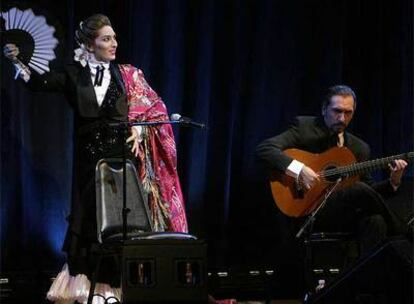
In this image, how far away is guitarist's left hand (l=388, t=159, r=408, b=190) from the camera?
193 inches

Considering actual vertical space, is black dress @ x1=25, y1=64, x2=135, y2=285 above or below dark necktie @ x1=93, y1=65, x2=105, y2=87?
below

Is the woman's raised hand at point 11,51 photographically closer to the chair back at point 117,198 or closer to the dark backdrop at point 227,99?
the dark backdrop at point 227,99

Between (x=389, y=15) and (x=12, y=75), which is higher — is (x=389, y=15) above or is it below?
above

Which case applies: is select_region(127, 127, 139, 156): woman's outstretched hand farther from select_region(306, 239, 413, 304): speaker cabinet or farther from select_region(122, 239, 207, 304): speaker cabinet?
select_region(306, 239, 413, 304): speaker cabinet

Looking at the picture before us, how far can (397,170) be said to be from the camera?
4.93 metres

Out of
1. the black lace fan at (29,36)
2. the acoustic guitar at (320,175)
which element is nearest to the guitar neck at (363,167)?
the acoustic guitar at (320,175)

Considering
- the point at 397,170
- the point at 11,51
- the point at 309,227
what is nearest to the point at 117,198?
the point at 11,51

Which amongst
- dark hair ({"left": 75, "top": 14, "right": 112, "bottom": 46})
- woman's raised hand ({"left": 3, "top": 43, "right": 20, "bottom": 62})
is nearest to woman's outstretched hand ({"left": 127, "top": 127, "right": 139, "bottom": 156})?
dark hair ({"left": 75, "top": 14, "right": 112, "bottom": 46})

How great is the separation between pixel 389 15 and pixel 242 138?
4.79 ft

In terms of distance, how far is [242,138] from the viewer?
5820 millimetres

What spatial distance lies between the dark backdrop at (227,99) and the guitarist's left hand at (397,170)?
0.20 meters

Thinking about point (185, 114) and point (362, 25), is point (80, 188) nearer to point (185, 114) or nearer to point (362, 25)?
point (185, 114)

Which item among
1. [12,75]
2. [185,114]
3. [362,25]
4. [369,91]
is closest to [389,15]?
[362,25]

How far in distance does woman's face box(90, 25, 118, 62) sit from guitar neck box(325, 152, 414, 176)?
4.85 feet
